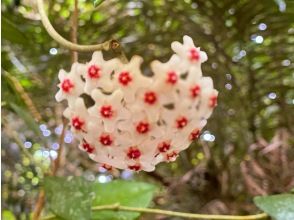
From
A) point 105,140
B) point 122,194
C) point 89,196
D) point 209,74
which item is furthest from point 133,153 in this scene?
point 209,74

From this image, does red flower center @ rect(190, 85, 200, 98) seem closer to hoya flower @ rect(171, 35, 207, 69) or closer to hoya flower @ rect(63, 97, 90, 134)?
hoya flower @ rect(171, 35, 207, 69)

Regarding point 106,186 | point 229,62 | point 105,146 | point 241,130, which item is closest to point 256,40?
point 229,62

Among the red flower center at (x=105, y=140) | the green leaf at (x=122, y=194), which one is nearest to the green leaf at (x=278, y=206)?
the green leaf at (x=122, y=194)

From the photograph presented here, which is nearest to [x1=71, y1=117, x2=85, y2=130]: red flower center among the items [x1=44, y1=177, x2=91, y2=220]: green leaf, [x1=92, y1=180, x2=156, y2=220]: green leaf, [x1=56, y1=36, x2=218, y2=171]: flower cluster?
[x1=56, y1=36, x2=218, y2=171]: flower cluster

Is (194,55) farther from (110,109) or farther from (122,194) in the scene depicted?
(122,194)

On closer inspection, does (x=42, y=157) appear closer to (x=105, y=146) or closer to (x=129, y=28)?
(x=129, y=28)

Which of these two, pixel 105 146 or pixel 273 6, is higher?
pixel 273 6
